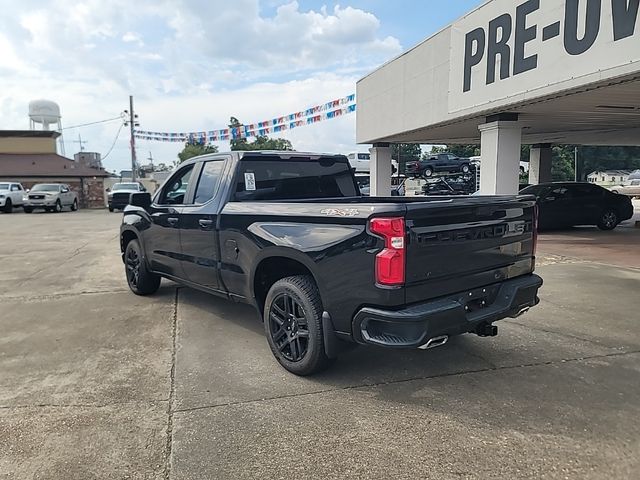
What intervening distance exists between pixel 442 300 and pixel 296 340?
1.24 metres

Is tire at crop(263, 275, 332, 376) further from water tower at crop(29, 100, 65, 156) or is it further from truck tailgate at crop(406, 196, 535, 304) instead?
water tower at crop(29, 100, 65, 156)

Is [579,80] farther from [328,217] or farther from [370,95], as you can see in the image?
[370,95]

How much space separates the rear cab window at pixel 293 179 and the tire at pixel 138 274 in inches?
93.5

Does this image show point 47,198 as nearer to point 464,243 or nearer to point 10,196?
point 10,196

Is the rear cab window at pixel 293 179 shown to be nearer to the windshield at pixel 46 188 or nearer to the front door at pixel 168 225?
the front door at pixel 168 225

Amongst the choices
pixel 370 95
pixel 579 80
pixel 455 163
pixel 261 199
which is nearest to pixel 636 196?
pixel 455 163

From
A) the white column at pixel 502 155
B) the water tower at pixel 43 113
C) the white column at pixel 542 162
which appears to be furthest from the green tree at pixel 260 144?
the white column at pixel 502 155

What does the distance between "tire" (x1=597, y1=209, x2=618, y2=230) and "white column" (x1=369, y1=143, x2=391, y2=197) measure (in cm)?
754

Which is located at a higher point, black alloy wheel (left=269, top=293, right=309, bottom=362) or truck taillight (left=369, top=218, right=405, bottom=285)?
truck taillight (left=369, top=218, right=405, bottom=285)

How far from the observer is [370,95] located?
1731 centimetres

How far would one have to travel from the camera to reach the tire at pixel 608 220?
1508 centimetres

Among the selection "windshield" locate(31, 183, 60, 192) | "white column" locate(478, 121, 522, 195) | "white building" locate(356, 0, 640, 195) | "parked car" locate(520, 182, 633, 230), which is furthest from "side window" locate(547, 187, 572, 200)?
"windshield" locate(31, 183, 60, 192)

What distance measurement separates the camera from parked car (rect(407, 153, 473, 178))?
1155 inches

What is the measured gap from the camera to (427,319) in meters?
Answer: 3.26
